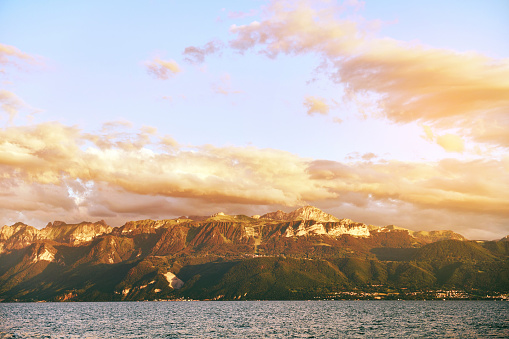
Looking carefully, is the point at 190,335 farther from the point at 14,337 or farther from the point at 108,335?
the point at 14,337

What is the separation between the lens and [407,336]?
593 feet

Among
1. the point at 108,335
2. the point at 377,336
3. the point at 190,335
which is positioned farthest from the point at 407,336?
the point at 108,335

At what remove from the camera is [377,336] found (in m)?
180

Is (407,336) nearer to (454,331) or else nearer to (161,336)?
(454,331)

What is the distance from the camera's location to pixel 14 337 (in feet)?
617

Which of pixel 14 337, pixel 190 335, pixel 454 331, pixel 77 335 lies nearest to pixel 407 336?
pixel 454 331

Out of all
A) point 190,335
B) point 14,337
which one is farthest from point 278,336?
point 14,337

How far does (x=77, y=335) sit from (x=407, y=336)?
13725 cm

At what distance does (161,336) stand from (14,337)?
5913cm

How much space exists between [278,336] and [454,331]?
75564mm

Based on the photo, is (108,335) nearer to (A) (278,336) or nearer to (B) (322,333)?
(A) (278,336)

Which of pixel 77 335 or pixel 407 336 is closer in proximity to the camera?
pixel 407 336

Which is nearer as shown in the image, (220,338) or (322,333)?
(220,338)

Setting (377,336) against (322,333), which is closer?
(377,336)
